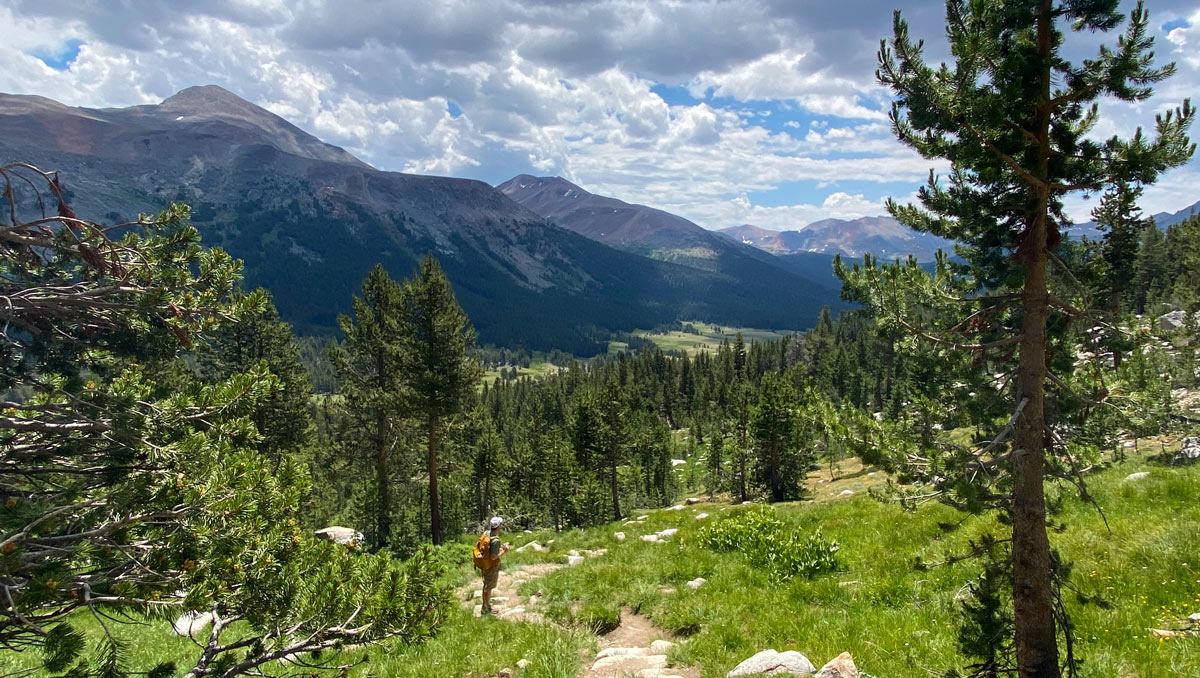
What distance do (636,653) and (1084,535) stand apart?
28.3 ft

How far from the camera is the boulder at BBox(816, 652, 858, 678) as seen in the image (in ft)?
22.3

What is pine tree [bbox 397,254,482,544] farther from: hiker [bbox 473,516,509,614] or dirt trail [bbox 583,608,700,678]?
dirt trail [bbox 583,608,700,678]

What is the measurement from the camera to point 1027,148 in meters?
5.60

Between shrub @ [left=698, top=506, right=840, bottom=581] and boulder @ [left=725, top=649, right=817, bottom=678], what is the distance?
14.4 ft

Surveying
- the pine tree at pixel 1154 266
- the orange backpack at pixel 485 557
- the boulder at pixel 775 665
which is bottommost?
the orange backpack at pixel 485 557

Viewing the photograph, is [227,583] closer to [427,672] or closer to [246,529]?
[246,529]

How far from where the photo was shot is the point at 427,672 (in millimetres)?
8539

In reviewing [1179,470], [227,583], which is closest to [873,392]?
[1179,470]

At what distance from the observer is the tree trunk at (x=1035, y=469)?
5.36 meters

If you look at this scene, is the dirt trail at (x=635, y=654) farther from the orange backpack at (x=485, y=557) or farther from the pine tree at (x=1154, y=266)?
the pine tree at (x=1154, y=266)

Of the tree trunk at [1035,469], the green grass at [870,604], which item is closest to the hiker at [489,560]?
the green grass at [870,604]

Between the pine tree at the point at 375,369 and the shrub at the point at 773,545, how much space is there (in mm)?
16364

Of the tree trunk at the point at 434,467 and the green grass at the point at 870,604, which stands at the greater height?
the green grass at the point at 870,604

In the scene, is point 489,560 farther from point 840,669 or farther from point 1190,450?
point 1190,450
